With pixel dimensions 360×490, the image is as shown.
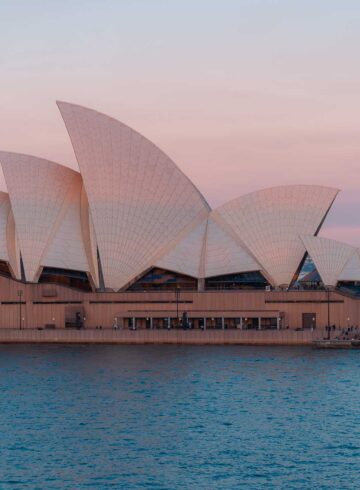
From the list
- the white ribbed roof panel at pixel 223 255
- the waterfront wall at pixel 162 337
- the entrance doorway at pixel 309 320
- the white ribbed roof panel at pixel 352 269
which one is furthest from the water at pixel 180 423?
the white ribbed roof panel at pixel 223 255

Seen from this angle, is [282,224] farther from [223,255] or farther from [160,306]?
[160,306]

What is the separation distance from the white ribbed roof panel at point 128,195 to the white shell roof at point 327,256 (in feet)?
25.9

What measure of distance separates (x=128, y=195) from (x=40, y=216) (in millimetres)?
5973

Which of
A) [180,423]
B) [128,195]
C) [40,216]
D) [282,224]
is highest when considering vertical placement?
[128,195]

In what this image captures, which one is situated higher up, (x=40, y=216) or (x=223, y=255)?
(x=40, y=216)

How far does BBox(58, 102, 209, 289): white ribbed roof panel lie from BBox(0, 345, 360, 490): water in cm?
1322

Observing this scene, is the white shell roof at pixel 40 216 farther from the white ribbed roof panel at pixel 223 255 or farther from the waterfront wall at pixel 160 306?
the white ribbed roof panel at pixel 223 255

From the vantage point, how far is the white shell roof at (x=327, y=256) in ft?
242

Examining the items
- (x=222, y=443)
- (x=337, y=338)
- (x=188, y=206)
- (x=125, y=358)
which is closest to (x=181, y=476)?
(x=222, y=443)

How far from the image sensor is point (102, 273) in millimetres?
76062

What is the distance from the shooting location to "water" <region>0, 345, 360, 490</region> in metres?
33.6

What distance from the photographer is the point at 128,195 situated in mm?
74125

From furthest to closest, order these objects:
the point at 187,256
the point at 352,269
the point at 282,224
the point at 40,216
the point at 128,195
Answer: the point at 187,256 → the point at 40,216 → the point at 282,224 → the point at 128,195 → the point at 352,269

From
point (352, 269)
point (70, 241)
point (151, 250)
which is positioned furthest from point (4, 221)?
point (352, 269)
